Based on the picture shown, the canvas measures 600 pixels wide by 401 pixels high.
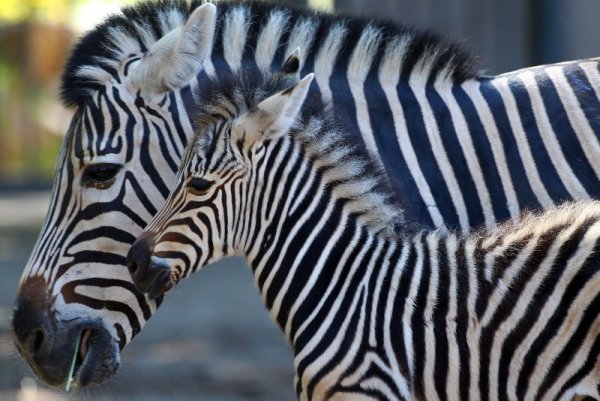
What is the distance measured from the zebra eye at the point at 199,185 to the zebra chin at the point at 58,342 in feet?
3.10

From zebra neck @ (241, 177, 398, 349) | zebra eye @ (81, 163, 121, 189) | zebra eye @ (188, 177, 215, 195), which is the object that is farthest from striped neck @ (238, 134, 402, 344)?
zebra eye @ (81, 163, 121, 189)

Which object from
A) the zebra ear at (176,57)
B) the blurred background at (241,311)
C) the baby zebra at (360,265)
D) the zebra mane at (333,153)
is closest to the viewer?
the baby zebra at (360,265)

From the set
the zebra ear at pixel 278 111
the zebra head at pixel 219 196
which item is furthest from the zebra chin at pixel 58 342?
the zebra ear at pixel 278 111

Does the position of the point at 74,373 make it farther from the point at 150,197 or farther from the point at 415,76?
the point at 415,76

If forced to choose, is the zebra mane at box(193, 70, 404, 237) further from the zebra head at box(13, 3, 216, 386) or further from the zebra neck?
the zebra head at box(13, 3, 216, 386)

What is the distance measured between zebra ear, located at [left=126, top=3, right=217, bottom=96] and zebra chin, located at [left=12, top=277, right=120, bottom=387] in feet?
3.44

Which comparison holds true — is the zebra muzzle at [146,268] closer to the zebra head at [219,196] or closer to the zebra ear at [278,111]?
the zebra head at [219,196]

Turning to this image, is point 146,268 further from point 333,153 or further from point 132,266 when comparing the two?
point 333,153

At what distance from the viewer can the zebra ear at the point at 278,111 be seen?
4.44 m

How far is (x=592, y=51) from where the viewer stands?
404 inches

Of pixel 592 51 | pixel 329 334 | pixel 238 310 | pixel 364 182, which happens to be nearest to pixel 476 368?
pixel 329 334

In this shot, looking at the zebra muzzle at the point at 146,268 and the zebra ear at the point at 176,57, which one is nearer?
the zebra muzzle at the point at 146,268

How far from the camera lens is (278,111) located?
4.45m

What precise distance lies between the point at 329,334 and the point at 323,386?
206 millimetres
